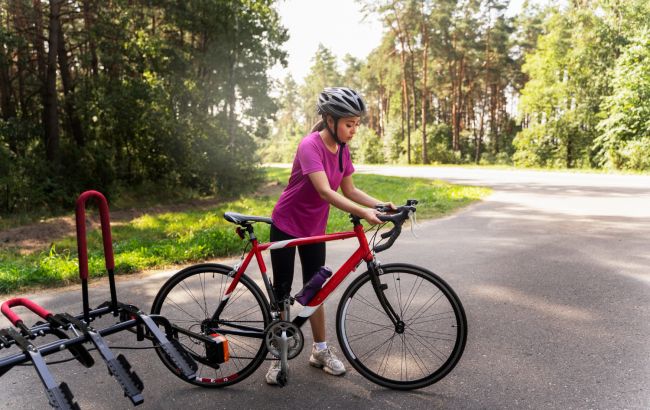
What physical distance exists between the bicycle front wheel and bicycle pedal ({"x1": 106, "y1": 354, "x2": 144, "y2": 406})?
152 cm

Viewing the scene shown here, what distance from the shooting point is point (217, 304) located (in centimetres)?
354

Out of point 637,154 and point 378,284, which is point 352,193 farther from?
point 637,154

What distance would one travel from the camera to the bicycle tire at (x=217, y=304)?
3.38 metres

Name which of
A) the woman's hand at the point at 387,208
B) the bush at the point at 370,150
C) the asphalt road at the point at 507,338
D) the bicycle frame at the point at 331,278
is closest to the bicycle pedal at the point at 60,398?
the asphalt road at the point at 507,338

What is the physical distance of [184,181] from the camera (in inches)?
669

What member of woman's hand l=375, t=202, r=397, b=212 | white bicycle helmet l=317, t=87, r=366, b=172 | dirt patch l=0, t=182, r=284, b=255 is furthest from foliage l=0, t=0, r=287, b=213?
woman's hand l=375, t=202, r=397, b=212

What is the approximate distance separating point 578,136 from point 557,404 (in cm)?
3241

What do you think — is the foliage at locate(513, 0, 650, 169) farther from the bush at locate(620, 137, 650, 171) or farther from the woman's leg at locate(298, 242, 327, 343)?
the woman's leg at locate(298, 242, 327, 343)

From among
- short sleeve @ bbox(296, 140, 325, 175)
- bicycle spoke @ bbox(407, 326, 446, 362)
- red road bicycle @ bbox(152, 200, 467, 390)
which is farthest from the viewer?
bicycle spoke @ bbox(407, 326, 446, 362)

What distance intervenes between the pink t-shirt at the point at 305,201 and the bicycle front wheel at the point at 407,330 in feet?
1.77

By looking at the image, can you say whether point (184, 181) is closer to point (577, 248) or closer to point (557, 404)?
point (577, 248)

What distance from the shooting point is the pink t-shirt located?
3294mm

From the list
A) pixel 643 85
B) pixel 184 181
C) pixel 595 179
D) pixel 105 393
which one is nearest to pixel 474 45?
pixel 643 85

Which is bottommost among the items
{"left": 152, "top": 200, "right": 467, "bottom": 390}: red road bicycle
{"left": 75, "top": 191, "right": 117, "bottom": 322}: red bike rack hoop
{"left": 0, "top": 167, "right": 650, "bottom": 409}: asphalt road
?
{"left": 0, "top": 167, "right": 650, "bottom": 409}: asphalt road
